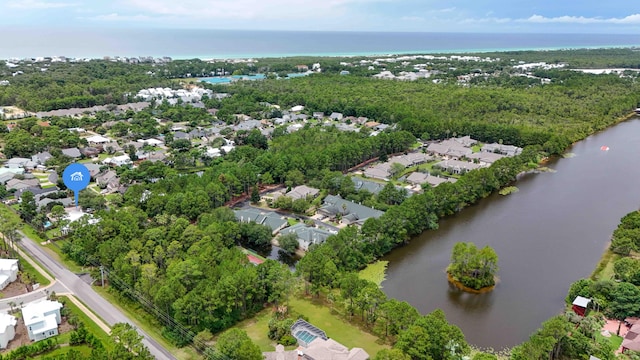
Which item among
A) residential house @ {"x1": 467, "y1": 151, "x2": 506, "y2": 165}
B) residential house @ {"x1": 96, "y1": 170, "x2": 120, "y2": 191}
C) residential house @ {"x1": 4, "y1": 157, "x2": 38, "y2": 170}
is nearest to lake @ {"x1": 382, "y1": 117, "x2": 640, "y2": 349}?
residential house @ {"x1": 467, "y1": 151, "x2": 506, "y2": 165}

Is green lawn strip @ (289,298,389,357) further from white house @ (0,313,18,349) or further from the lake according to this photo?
white house @ (0,313,18,349)

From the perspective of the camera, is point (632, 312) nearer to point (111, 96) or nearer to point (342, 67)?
point (111, 96)

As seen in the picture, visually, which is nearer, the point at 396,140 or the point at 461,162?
the point at 461,162

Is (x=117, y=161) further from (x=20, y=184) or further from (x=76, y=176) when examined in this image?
(x=76, y=176)

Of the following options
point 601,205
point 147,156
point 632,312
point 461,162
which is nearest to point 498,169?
point 461,162

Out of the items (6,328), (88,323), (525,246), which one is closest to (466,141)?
(525,246)


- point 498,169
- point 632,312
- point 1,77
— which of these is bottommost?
point 632,312

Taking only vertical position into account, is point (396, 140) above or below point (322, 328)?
above

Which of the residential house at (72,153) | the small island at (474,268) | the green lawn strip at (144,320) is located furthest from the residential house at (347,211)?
the residential house at (72,153)
